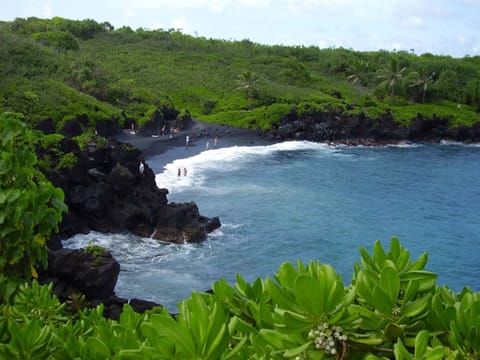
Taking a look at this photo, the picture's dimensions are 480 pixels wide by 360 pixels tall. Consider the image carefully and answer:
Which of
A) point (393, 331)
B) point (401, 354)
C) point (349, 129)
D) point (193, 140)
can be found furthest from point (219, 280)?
point (349, 129)

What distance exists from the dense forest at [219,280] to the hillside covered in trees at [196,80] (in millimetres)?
298

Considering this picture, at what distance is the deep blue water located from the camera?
85.6 feet

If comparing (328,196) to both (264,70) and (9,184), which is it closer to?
(9,184)

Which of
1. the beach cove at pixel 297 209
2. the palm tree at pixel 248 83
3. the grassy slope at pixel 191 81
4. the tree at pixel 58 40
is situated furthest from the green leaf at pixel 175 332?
the tree at pixel 58 40

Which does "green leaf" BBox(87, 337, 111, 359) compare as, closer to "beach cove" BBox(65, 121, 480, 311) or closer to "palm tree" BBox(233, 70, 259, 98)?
"beach cove" BBox(65, 121, 480, 311)

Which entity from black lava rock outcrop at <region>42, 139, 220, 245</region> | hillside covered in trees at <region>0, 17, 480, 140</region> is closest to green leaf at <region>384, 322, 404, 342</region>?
black lava rock outcrop at <region>42, 139, 220, 245</region>

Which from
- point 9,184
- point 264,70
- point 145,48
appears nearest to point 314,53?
point 264,70

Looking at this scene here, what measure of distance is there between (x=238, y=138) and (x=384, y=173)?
19617 mm

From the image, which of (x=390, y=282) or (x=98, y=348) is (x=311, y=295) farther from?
(x=98, y=348)

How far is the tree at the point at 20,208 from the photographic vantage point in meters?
4.86

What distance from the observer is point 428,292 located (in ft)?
11.0

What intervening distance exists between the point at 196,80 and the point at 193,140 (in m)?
29.6

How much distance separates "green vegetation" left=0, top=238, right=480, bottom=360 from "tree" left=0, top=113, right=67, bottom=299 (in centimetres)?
133

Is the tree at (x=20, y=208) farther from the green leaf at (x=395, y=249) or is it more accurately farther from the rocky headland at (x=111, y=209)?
the rocky headland at (x=111, y=209)
